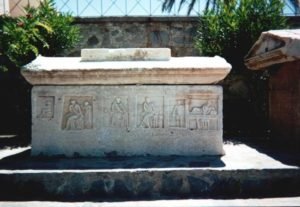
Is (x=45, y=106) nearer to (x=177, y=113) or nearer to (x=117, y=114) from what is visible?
(x=117, y=114)

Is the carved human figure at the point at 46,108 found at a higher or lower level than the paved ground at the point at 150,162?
higher

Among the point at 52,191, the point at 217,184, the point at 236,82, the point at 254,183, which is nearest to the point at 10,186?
the point at 52,191

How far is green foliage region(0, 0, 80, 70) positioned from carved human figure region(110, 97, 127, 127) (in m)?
1.78

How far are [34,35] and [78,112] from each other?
2.00 metres

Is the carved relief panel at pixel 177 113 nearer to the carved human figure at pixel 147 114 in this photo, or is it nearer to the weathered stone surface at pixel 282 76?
the carved human figure at pixel 147 114

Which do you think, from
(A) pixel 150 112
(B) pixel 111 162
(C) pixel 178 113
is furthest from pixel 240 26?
(B) pixel 111 162

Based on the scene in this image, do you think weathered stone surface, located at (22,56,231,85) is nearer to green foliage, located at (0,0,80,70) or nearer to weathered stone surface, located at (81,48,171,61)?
weathered stone surface, located at (81,48,171,61)

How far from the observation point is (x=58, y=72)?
3.42 metres

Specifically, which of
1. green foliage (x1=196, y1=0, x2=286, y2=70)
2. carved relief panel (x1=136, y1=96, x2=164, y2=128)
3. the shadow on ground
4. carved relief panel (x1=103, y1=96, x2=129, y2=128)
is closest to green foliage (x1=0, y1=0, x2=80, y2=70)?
carved relief panel (x1=103, y1=96, x2=129, y2=128)

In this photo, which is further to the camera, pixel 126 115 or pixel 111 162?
pixel 126 115

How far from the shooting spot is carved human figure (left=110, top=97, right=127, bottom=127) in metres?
3.52

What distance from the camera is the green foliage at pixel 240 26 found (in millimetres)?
5320

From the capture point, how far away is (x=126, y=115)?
352 centimetres

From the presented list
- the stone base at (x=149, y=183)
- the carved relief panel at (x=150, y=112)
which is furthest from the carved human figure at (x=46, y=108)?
the carved relief panel at (x=150, y=112)
